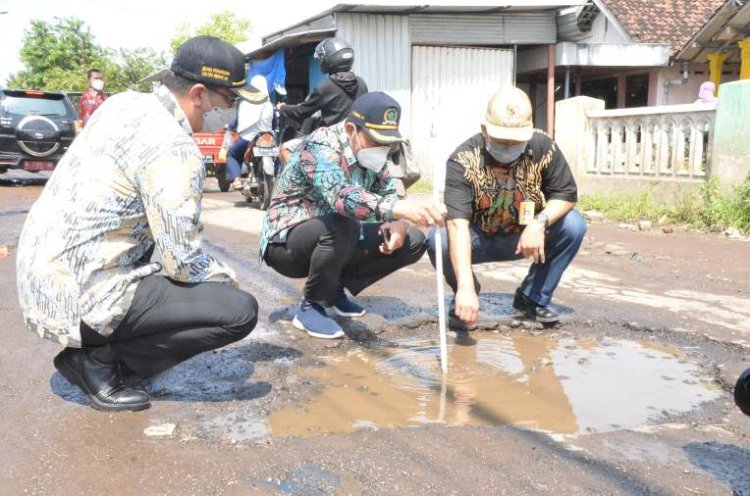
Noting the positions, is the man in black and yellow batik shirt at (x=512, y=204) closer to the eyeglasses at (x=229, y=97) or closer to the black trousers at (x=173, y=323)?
the black trousers at (x=173, y=323)

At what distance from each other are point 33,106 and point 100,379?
476 inches

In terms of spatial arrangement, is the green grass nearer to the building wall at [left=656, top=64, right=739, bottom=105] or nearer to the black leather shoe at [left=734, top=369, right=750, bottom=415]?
the black leather shoe at [left=734, top=369, right=750, bottom=415]

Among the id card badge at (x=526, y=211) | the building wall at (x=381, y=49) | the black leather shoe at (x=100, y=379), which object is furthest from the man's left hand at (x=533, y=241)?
the building wall at (x=381, y=49)

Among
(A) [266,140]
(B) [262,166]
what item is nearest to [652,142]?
(A) [266,140]

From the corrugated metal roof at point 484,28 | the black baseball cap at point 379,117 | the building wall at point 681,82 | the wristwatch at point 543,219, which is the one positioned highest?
the corrugated metal roof at point 484,28

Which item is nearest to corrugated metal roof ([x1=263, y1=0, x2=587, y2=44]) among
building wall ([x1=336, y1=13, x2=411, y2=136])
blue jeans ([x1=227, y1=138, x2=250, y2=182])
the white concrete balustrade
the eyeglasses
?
building wall ([x1=336, y1=13, x2=411, y2=136])

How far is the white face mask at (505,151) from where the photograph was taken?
12.0 ft

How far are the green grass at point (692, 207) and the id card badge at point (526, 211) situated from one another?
4305 millimetres

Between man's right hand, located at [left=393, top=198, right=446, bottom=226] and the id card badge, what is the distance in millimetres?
759

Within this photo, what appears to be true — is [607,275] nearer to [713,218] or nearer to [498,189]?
[498,189]

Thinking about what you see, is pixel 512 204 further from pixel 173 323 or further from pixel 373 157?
pixel 173 323

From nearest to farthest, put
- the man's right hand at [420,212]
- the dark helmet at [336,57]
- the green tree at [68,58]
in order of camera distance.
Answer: the man's right hand at [420,212]
the dark helmet at [336,57]
the green tree at [68,58]

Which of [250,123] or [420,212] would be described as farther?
[250,123]

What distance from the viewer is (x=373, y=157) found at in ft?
11.8
